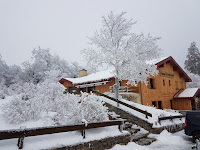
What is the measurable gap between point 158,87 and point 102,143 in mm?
17644

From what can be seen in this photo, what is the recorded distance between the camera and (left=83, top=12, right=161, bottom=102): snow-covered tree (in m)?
13.5

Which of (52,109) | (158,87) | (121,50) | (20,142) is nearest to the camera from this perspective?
(20,142)

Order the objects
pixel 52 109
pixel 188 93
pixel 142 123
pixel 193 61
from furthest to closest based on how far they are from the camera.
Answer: pixel 193 61 < pixel 188 93 < pixel 142 123 < pixel 52 109

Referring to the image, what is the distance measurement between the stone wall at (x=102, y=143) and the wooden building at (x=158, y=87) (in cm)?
1094

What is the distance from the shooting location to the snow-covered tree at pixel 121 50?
1355 centimetres

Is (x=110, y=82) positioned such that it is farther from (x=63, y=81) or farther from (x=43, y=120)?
(x=43, y=120)

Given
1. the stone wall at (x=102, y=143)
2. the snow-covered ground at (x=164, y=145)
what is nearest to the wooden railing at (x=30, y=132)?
the stone wall at (x=102, y=143)

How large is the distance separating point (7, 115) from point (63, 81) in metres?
23.1

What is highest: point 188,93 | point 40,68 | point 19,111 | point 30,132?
point 40,68

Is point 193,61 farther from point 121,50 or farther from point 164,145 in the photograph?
point 164,145

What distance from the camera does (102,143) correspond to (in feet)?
20.1

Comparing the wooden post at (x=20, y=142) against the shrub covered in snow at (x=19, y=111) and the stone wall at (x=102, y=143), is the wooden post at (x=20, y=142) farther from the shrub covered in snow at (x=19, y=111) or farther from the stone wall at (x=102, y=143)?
the shrub covered in snow at (x=19, y=111)

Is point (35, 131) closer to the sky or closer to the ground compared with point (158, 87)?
closer to the ground

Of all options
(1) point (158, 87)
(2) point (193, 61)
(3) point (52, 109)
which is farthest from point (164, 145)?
(2) point (193, 61)
